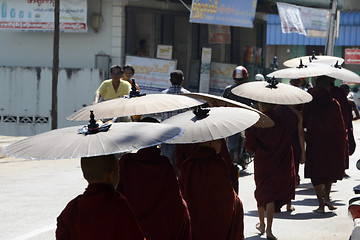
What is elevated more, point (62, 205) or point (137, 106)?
point (137, 106)

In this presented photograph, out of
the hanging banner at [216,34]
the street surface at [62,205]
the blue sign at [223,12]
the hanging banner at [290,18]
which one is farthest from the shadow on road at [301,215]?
the hanging banner at [216,34]

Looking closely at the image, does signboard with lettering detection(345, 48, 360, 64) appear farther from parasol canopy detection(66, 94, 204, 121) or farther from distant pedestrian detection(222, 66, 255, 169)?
parasol canopy detection(66, 94, 204, 121)

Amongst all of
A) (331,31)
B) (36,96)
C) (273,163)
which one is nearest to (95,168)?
(273,163)

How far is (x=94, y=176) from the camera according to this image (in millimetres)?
3822

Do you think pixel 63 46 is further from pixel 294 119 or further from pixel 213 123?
pixel 213 123

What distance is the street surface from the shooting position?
8.14m

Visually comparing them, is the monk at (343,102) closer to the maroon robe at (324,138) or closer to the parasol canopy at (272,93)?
the maroon robe at (324,138)

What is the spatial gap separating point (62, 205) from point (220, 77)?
1222 cm

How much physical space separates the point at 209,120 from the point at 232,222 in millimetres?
840

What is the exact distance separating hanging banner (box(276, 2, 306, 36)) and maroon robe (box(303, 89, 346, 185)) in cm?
1186

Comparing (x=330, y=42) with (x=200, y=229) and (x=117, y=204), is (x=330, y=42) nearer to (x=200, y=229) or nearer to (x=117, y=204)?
(x=200, y=229)

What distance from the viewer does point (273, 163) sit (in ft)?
26.5

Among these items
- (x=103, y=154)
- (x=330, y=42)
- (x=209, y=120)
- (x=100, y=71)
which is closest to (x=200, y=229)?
(x=209, y=120)

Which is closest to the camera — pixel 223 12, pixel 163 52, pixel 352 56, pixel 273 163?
pixel 273 163
